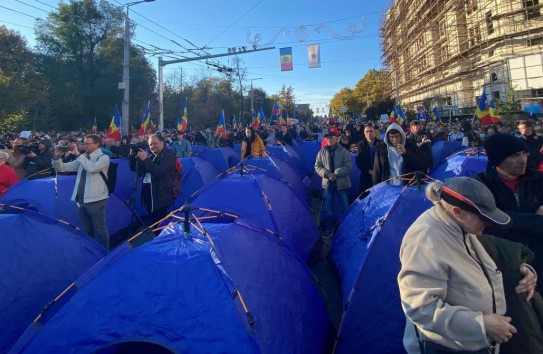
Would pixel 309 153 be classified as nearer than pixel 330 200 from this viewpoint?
No

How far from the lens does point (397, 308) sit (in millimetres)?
3385

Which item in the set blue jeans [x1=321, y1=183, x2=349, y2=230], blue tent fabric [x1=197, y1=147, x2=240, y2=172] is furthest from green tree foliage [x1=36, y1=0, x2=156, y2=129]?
blue jeans [x1=321, y1=183, x2=349, y2=230]

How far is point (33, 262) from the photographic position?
12.1ft

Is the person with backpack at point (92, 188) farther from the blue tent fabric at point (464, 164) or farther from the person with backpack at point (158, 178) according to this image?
the blue tent fabric at point (464, 164)

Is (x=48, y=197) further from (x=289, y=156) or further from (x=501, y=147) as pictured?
(x=289, y=156)

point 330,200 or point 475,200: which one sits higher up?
point 475,200

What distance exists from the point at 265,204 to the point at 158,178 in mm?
1690

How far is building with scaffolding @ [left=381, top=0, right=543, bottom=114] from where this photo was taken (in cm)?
2183

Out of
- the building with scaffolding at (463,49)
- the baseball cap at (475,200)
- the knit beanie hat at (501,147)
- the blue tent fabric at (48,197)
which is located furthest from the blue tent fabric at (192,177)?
the building with scaffolding at (463,49)

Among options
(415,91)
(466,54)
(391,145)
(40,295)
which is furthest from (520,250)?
(415,91)

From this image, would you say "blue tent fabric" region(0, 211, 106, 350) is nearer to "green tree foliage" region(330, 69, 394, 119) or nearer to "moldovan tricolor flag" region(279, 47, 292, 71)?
"moldovan tricolor flag" region(279, 47, 292, 71)

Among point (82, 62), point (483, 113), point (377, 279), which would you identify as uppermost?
point (82, 62)

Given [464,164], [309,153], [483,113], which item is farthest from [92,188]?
[483,113]

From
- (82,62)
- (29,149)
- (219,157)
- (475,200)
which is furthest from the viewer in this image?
(82,62)
